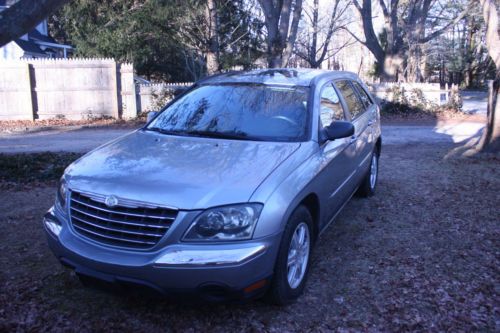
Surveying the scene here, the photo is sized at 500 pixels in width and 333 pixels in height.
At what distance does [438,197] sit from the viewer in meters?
6.63

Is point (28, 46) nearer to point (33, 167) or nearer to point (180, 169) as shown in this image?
point (33, 167)

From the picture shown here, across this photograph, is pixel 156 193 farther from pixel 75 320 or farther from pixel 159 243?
pixel 75 320

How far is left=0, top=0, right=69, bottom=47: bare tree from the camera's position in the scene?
5.55 m

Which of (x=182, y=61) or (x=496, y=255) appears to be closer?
(x=496, y=255)

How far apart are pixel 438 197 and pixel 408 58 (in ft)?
59.7

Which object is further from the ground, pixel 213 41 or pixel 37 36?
pixel 37 36

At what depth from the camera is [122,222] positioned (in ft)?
10.5

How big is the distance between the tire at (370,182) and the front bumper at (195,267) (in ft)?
11.3

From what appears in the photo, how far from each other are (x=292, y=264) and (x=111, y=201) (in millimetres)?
1438

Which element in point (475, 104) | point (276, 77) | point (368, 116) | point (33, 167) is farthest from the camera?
point (475, 104)

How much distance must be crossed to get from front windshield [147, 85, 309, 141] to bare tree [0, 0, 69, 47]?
2.17 meters

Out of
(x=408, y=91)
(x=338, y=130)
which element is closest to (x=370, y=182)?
(x=338, y=130)

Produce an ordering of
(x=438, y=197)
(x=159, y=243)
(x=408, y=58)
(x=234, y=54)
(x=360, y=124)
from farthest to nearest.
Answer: (x=408, y=58)
(x=234, y=54)
(x=438, y=197)
(x=360, y=124)
(x=159, y=243)

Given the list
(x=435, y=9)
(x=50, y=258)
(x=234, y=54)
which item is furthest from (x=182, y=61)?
(x=50, y=258)
